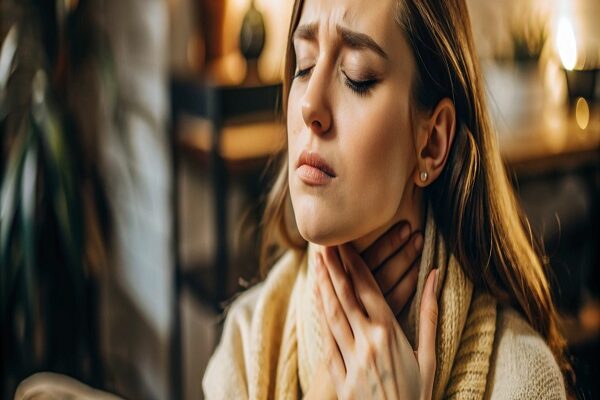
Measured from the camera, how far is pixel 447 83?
1.86 ft

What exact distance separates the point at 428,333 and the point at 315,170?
16 cm

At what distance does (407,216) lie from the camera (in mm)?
602

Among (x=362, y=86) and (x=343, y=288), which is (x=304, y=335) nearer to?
(x=343, y=288)

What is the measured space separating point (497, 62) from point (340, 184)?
1474 millimetres

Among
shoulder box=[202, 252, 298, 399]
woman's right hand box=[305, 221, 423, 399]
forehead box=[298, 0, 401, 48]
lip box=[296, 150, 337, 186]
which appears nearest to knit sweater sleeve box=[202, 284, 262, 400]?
shoulder box=[202, 252, 298, 399]

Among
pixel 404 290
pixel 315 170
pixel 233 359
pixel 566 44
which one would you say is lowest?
pixel 233 359

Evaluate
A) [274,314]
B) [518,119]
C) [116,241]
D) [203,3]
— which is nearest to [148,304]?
[116,241]

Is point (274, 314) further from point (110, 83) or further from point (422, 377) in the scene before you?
point (110, 83)

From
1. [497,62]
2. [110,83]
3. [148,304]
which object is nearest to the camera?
[110,83]

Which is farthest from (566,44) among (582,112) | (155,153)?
(155,153)

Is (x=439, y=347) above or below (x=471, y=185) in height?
below

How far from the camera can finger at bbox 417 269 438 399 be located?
1.84 feet

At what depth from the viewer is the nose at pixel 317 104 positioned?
55cm

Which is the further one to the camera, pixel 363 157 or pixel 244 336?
pixel 244 336
